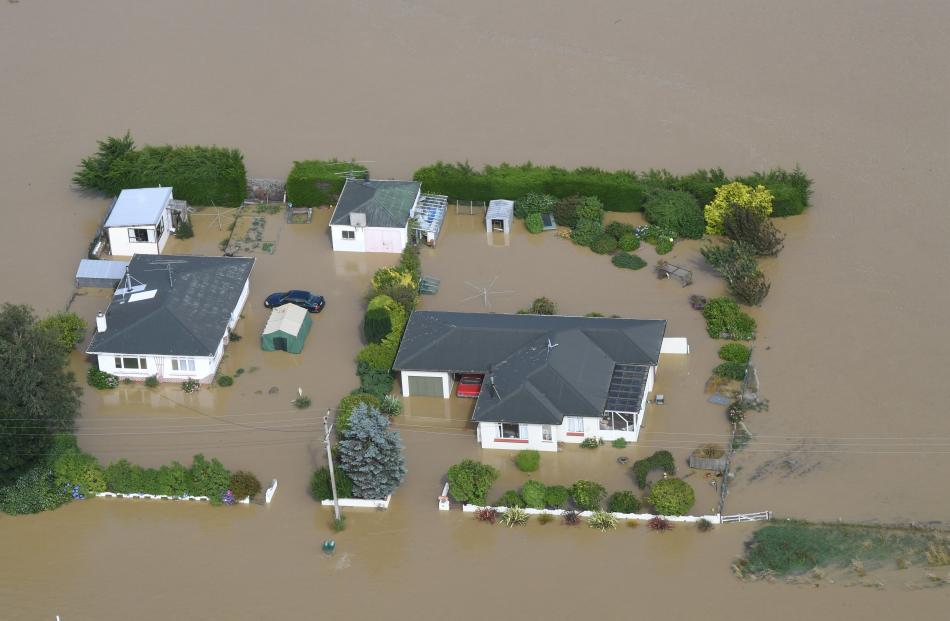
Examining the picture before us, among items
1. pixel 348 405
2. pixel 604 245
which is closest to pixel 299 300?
pixel 348 405

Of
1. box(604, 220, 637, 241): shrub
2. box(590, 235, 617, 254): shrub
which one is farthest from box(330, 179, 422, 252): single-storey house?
box(604, 220, 637, 241): shrub

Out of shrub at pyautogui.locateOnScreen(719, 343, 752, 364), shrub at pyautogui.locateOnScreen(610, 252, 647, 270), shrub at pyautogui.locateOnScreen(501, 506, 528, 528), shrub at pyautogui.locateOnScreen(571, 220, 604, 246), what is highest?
shrub at pyautogui.locateOnScreen(571, 220, 604, 246)

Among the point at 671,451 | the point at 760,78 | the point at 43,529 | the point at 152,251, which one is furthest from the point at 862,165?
the point at 43,529

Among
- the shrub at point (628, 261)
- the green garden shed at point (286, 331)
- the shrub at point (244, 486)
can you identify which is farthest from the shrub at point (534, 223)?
the shrub at point (244, 486)

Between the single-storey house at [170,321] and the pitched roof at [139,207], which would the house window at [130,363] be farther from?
the pitched roof at [139,207]

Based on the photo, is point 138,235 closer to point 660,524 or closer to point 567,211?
point 567,211

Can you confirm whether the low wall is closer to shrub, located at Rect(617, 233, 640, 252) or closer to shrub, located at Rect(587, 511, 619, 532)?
shrub, located at Rect(587, 511, 619, 532)

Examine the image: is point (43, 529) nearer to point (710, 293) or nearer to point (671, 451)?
point (671, 451)
